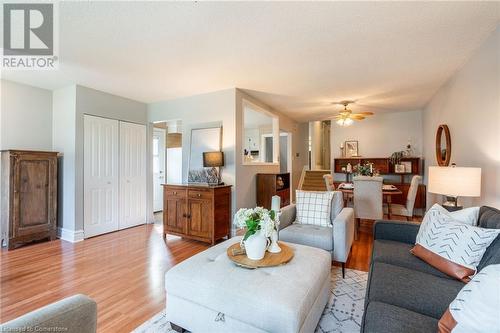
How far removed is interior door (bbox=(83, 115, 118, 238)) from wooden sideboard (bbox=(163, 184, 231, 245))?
1.14 meters

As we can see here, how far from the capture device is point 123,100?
4434mm

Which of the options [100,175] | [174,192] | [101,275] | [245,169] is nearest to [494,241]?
[245,169]

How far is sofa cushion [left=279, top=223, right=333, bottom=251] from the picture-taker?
97.1 inches

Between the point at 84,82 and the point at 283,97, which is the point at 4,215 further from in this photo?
the point at 283,97

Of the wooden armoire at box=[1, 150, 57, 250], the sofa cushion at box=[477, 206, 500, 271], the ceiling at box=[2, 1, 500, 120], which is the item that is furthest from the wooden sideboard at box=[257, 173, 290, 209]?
the wooden armoire at box=[1, 150, 57, 250]

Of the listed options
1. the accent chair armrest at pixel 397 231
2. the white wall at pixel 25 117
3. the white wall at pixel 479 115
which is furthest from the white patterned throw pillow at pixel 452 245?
the white wall at pixel 25 117

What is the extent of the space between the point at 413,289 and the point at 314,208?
1510mm

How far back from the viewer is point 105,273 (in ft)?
8.53

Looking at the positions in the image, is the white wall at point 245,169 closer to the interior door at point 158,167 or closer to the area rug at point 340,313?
the area rug at point 340,313

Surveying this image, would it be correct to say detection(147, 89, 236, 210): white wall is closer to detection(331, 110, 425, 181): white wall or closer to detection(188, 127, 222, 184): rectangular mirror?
detection(188, 127, 222, 184): rectangular mirror

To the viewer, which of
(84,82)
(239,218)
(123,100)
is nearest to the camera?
(239,218)

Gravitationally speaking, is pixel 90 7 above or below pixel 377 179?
above

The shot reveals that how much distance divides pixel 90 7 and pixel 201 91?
2.26m

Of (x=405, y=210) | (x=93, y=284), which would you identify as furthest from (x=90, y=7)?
(x=405, y=210)
